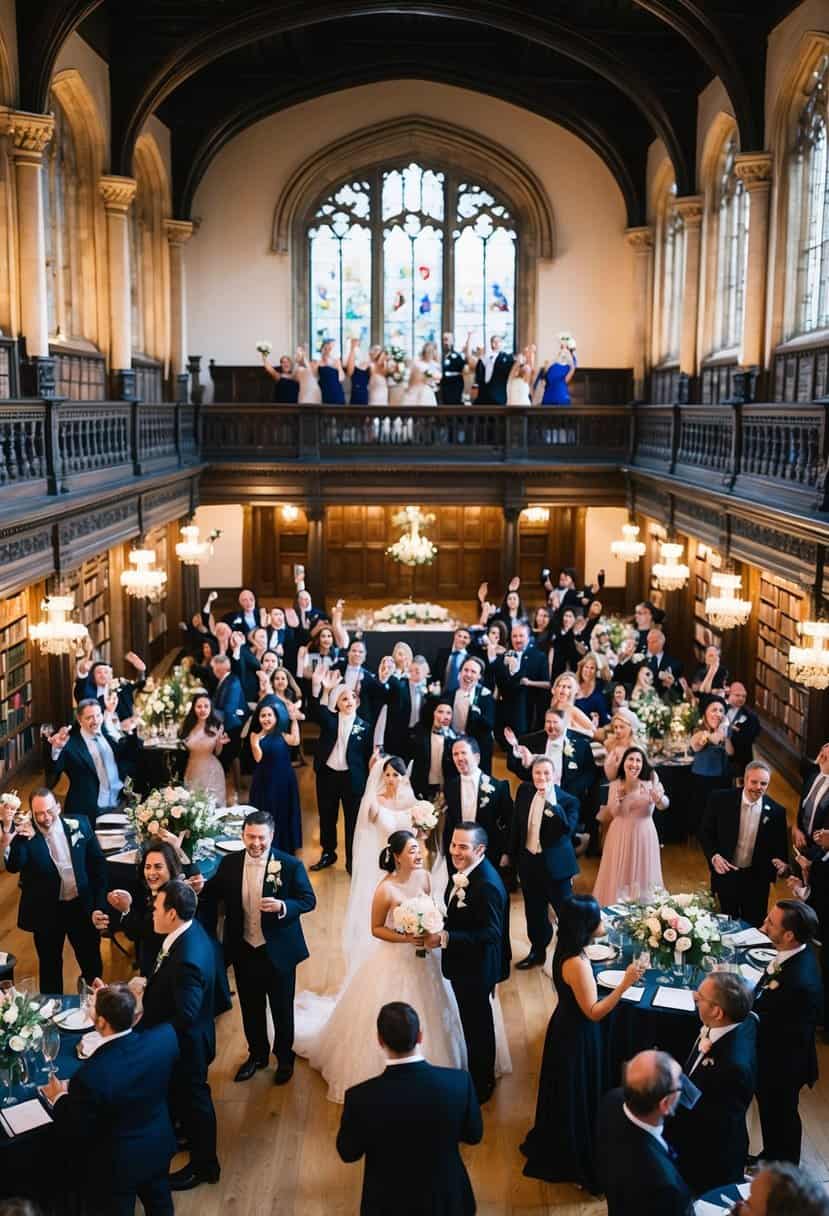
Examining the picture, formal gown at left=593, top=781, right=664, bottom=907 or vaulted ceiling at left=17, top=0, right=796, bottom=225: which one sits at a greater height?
vaulted ceiling at left=17, top=0, right=796, bottom=225

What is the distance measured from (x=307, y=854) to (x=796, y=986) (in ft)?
20.2

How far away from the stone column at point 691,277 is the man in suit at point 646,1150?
1629 cm

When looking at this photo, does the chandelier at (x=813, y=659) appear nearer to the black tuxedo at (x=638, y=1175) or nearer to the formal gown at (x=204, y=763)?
the formal gown at (x=204, y=763)

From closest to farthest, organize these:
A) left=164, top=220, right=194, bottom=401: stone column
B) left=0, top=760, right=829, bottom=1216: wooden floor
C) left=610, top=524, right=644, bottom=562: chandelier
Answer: left=0, top=760, right=829, bottom=1216: wooden floor → left=610, top=524, right=644, bottom=562: chandelier → left=164, top=220, right=194, bottom=401: stone column

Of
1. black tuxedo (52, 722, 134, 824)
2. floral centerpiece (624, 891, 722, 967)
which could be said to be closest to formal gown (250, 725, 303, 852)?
black tuxedo (52, 722, 134, 824)

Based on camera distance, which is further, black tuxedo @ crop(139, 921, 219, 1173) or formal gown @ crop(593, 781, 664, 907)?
formal gown @ crop(593, 781, 664, 907)

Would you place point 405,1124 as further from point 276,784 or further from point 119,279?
point 119,279

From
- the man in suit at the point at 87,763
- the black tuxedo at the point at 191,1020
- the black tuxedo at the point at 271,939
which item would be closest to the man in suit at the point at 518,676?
the man in suit at the point at 87,763

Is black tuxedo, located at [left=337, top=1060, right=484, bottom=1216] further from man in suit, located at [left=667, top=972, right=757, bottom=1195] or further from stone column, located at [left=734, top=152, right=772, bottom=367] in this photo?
stone column, located at [left=734, top=152, right=772, bottom=367]

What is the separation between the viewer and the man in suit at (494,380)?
21469 mm

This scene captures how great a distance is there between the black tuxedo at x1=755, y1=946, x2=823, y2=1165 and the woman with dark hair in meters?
0.79

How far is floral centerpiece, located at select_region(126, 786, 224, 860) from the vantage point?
351 inches

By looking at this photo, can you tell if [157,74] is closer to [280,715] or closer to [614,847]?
[280,715]

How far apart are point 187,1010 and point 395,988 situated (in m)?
1.35
